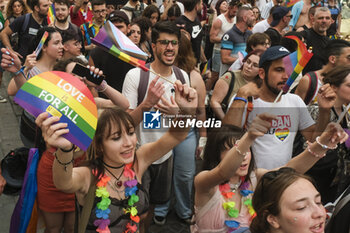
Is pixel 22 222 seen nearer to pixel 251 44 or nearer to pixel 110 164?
pixel 110 164

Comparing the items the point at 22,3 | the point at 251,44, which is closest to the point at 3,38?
the point at 22,3

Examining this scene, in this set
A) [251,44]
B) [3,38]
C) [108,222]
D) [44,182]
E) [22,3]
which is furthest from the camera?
[22,3]

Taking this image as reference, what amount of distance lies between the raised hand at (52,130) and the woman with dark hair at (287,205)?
3.63 feet

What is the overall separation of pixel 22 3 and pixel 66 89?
17.8 feet

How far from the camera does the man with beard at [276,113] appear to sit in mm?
3270

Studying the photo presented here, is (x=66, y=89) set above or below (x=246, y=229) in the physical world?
above

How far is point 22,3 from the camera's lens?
704 cm

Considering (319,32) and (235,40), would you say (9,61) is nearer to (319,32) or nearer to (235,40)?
(235,40)

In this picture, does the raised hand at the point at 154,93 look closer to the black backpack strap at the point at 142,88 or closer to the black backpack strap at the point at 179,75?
the black backpack strap at the point at 142,88

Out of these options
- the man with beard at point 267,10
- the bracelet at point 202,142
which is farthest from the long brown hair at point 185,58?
the man with beard at point 267,10

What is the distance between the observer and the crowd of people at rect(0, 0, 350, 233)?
7.60ft

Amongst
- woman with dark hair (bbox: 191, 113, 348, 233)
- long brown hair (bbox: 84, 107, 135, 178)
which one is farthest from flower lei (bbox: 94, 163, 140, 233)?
woman with dark hair (bbox: 191, 113, 348, 233)

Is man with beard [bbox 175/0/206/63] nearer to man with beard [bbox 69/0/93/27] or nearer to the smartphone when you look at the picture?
man with beard [bbox 69/0/93/27]

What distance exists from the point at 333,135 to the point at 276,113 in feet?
2.75
